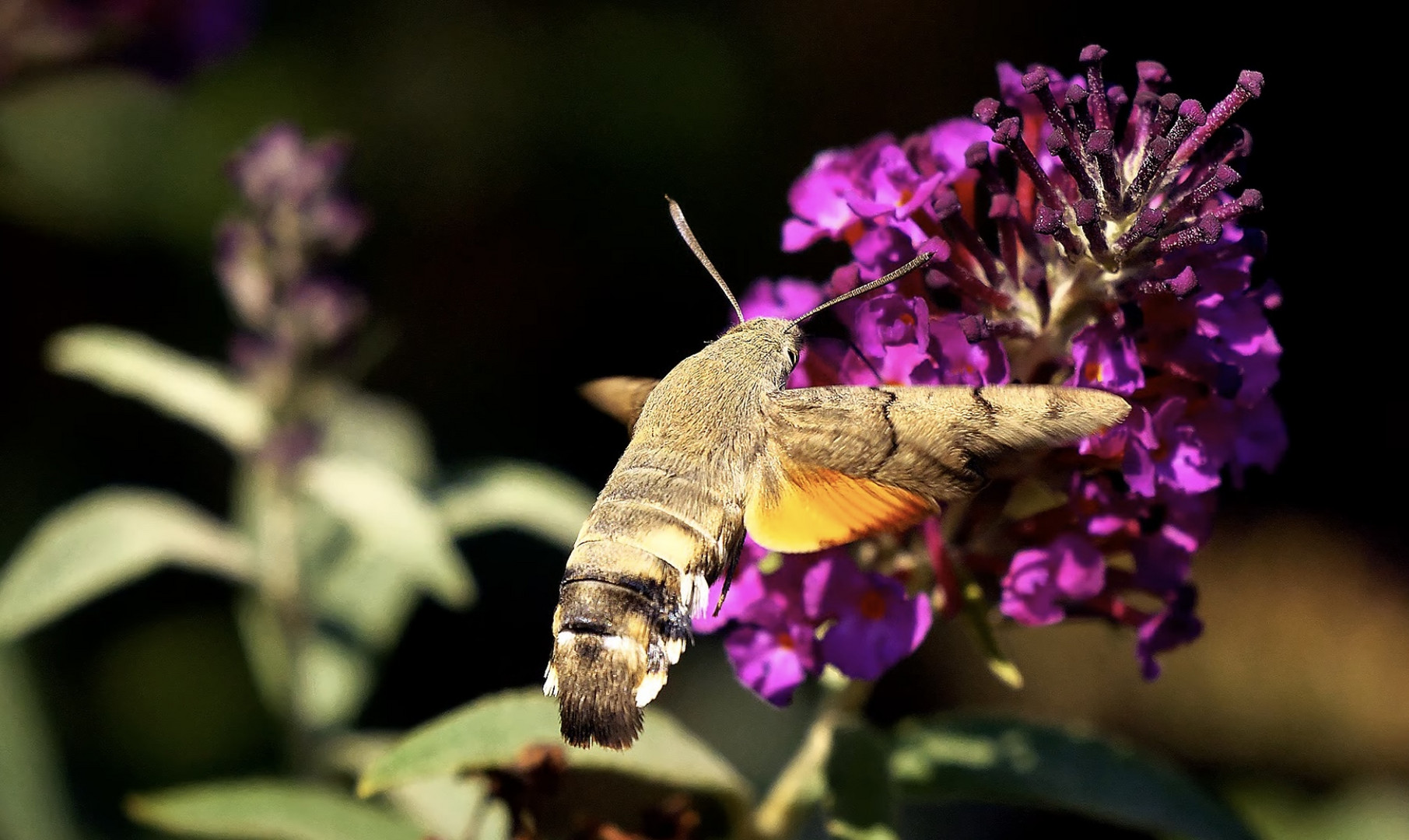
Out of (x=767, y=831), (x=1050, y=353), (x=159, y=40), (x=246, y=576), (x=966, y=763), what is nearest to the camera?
(x=1050, y=353)

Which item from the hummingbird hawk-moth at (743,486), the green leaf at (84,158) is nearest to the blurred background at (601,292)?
the green leaf at (84,158)

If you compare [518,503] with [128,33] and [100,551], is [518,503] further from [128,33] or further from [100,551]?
[128,33]

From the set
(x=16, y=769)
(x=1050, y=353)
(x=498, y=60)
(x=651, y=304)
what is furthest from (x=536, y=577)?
(x=1050, y=353)

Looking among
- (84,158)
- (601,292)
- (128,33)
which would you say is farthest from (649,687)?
(84,158)

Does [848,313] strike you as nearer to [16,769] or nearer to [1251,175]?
[16,769]

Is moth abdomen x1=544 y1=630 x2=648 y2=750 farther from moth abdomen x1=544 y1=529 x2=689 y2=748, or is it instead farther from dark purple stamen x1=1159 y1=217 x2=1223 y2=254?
dark purple stamen x1=1159 y1=217 x2=1223 y2=254

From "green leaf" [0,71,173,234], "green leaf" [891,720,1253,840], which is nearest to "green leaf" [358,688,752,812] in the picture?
"green leaf" [891,720,1253,840]
